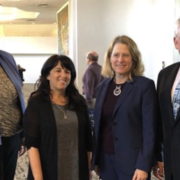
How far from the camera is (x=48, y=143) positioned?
75.4 inches

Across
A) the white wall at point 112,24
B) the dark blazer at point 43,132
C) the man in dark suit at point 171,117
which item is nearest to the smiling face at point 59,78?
the dark blazer at point 43,132

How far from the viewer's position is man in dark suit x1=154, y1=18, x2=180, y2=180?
1.80 meters

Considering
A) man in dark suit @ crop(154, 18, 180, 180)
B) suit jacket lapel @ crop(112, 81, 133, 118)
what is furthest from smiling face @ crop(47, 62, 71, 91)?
man in dark suit @ crop(154, 18, 180, 180)

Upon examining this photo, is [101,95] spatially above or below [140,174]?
above

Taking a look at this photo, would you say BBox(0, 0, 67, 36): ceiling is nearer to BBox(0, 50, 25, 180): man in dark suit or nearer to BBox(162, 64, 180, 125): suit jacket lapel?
BBox(0, 50, 25, 180): man in dark suit

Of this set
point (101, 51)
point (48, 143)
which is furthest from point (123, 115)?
point (101, 51)

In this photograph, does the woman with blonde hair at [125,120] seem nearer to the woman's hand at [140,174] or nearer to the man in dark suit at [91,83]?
the woman's hand at [140,174]

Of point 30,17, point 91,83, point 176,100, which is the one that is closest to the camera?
point 176,100

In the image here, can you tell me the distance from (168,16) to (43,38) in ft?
46.2

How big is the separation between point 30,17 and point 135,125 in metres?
14.1

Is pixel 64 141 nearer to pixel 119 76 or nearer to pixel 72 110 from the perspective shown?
pixel 72 110

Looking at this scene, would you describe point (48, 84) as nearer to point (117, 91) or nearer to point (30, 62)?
point (117, 91)

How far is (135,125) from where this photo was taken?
1.94 meters

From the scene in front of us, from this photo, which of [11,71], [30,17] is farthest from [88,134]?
[30,17]
